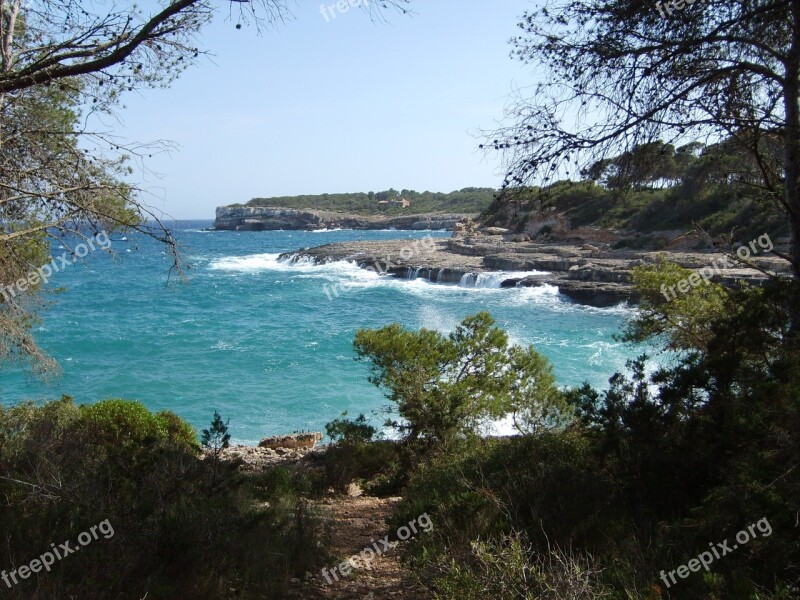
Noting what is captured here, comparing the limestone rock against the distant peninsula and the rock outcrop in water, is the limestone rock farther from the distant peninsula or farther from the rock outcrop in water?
the rock outcrop in water

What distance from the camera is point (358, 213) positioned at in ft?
399

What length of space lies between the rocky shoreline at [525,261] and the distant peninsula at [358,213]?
47555 millimetres

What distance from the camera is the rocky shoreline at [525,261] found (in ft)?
96.5

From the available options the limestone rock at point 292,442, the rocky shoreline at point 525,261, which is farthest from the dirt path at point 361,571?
the rocky shoreline at point 525,261

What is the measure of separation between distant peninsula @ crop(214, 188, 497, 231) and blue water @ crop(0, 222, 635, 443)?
64021 millimetres

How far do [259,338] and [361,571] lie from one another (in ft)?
71.5

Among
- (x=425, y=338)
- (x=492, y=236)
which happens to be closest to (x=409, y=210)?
(x=492, y=236)

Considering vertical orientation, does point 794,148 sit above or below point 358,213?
below

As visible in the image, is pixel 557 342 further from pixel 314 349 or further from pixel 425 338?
pixel 425 338

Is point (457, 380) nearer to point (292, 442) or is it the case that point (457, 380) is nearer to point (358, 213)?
point (292, 442)

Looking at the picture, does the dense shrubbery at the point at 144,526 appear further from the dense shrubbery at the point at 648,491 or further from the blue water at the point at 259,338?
the blue water at the point at 259,338

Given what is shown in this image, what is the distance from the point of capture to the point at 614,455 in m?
4.68

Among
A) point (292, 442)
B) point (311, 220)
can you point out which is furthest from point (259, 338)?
point (311, 220)

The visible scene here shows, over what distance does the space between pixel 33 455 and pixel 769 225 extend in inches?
1348
